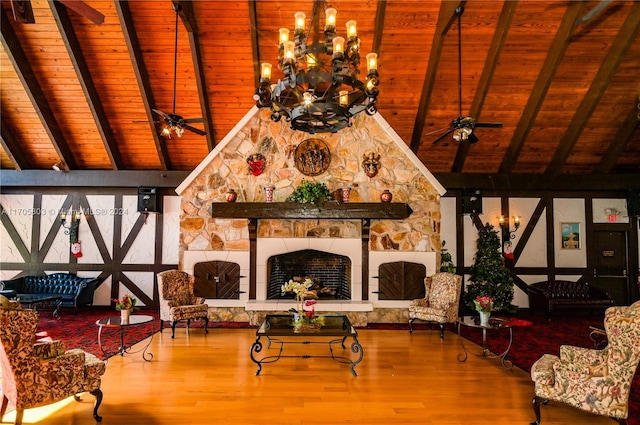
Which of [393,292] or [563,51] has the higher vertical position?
[563,51]

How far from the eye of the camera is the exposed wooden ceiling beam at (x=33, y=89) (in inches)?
266

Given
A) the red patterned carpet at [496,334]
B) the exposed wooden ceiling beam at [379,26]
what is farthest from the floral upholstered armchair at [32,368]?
the exposed wooden ceiling beam at [379,26]

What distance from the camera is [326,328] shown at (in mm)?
4938

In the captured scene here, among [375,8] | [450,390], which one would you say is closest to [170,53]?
[375,8]

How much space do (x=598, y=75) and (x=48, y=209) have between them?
11.9m

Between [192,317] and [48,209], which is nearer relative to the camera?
[192,317]

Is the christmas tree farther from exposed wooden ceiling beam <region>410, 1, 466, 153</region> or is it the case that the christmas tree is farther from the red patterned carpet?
exposed wooden ceiling beam <region>410, 1, 466, 153</region>

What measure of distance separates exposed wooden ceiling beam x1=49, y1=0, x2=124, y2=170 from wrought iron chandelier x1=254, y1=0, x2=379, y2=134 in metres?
4.86

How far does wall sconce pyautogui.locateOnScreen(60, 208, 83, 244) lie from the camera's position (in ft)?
29.9

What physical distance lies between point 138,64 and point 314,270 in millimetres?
5006

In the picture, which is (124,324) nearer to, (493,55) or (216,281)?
(216,281)

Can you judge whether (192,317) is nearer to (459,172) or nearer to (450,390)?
(450,390)

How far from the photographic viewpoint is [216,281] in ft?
24.3

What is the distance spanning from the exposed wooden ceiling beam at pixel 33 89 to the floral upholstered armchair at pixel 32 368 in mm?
6031
